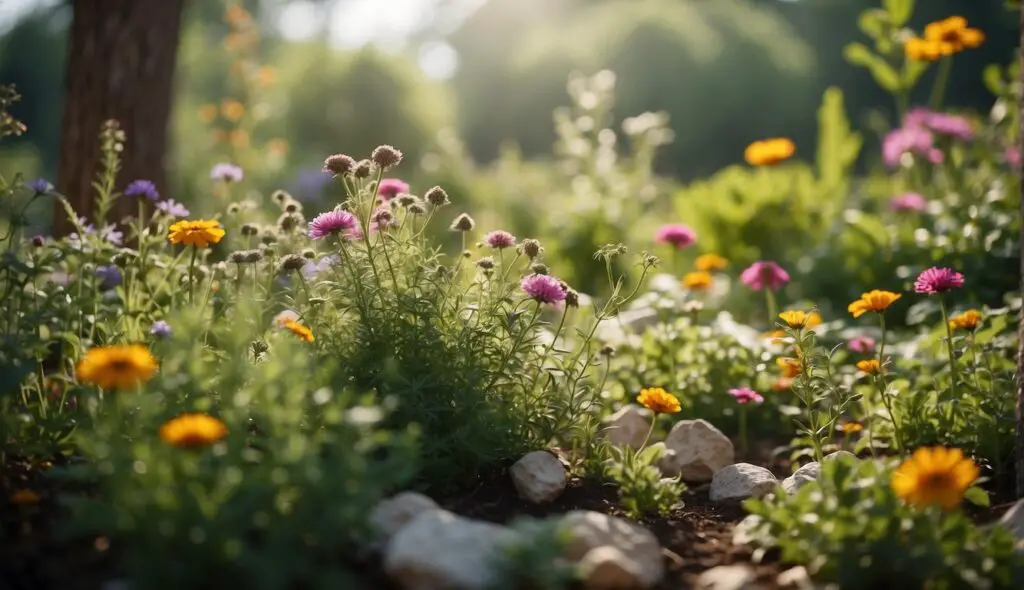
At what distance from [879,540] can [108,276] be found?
9.29 feet

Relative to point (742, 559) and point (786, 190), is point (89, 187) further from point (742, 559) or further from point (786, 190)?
point (786, 190)

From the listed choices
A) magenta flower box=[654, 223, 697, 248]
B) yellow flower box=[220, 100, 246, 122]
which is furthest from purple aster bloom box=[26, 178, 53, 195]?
yellow flower box=[220, 100, 246, 122]

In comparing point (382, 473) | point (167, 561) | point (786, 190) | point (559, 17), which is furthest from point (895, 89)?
point (559, 17)

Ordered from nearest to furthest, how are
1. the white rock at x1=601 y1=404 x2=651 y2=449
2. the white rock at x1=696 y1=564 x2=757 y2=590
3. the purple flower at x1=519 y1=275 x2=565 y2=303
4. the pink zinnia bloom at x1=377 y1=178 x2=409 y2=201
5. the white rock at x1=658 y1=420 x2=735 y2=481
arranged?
1. the white rock at x1=696 y1=564 x2=757 y2=590
2. the purple flower at x1=519 y1=275 x2=565 y2=303
3. the pink zinnia bloom at x1=377 y1=178 x2=409 y2=201
4. the white rock at x1=658 y1=420 x2=735 y2=481
5. the white rock at x1=601 y1=404 x2=651 y2=449

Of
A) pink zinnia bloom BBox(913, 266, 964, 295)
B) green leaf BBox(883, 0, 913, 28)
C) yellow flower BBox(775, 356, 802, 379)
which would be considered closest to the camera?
pink zinnia bloom BBox(913, 266, 964, 295)

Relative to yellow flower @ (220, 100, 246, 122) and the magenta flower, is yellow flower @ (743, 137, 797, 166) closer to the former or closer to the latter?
the magenta flower

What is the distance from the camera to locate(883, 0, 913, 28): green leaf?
573cm

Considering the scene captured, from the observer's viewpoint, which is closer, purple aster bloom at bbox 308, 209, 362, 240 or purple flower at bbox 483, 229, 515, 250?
purple aster bloom at bbox 308, 209, 362, 240

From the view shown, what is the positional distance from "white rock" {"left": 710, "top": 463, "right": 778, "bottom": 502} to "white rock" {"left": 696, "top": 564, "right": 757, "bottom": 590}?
0.58m

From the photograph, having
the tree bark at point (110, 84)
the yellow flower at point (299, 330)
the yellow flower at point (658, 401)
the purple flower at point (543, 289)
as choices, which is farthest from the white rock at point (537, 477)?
the tree bark at point (110, 84)

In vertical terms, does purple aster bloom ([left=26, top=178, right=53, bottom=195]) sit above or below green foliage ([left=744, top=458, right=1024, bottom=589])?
above

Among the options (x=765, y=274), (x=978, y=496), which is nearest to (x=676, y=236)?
(x=765, y=274)

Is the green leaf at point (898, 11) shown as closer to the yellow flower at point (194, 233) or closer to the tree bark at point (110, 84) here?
the tree bark at point (110, 84)

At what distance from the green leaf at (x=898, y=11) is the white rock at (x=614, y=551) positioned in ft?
14.8
